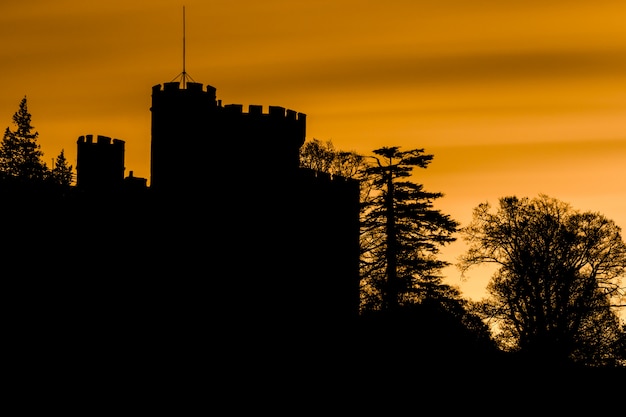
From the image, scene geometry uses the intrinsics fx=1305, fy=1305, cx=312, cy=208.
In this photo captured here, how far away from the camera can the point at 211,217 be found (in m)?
52.6

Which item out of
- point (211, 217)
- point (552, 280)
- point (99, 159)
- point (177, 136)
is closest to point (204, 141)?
point (177, 136)

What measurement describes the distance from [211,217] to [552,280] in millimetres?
23253

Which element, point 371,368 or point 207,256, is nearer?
point 207,256

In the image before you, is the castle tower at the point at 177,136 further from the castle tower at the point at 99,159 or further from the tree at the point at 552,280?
the tree at the point at 552,280

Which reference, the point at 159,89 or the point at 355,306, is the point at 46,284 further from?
the point at 355,306

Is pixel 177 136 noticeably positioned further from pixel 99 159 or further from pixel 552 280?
pixel 552 280

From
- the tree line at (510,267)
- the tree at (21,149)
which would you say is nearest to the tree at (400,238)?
the tree line at (510,267)

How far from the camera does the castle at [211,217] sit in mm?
50125

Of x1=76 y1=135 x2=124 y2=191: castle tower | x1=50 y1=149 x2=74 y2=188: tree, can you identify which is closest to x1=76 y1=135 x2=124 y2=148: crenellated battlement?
x1=76 y1=135 x2=124 y2=191: castle tower

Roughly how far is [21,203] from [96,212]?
3091mm

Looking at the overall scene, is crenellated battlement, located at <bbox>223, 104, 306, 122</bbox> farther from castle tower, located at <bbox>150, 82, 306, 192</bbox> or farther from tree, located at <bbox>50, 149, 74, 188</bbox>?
tree, located at <bbox>50, 149, 74, 188</bbox>

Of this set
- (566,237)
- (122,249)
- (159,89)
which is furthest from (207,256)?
(566,237)

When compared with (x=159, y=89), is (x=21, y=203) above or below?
below

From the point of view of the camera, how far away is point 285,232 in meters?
56.0
